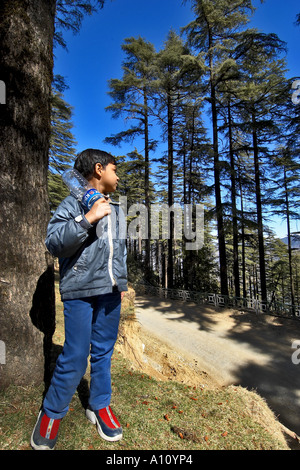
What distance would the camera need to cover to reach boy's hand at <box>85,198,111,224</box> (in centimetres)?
161

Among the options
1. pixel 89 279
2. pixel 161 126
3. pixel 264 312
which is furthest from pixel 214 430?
pixel 161 126

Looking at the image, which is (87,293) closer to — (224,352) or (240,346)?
(224,352)

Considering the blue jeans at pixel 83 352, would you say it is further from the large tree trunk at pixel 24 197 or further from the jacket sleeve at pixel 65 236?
the large tree trunk at pixel 24 197

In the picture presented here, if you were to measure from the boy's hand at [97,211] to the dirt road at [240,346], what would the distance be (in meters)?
5.00

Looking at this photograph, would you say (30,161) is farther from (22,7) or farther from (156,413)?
(156,413)

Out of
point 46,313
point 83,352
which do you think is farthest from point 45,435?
point 46,313

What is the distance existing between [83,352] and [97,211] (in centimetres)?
107

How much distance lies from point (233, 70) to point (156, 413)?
15166mm

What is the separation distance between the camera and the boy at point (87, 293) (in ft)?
5.42

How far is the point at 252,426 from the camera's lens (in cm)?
238

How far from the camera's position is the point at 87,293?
177cm

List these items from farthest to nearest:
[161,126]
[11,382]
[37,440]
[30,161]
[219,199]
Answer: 1. [161,126]
2. [219,199]
3. [30,161]
4. [11,382]
5. [37,440]

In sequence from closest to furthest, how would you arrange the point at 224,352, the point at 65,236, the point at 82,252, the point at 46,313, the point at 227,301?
the point at 65,236 → the point at 82,252 → the point at 46,313 → the point at 224,352 → the point at 227,301

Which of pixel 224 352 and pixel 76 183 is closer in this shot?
pixel 76 183
